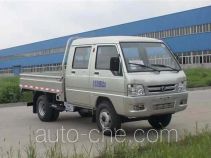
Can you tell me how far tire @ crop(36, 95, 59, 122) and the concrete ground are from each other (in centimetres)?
21

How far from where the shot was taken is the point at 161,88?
993cm

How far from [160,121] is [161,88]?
4.77 ft

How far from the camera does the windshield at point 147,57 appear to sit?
1005 centimetres

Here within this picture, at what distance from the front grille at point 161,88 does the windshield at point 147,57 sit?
0.42m

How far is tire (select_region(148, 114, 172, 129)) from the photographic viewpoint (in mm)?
11070

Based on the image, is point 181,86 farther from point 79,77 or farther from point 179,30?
point 179,30

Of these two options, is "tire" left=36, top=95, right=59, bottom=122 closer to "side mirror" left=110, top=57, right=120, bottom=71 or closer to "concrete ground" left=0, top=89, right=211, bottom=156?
"concrete ground" left=0, top=89, right=211, bottom=156

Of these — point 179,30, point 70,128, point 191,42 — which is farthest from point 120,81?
point 179,30

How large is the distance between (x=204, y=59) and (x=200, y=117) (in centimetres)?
5122

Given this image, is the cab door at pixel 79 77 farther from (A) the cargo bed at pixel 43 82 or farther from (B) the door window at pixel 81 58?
(A) the cargo bed at pixel 43 82

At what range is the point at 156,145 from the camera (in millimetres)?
7164

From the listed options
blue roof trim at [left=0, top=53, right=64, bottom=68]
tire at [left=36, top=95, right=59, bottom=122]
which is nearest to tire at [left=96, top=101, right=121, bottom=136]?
tire at [left=36, top=95, right=59, bottom=122]

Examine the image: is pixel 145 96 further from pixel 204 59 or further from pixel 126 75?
pixel 204 59

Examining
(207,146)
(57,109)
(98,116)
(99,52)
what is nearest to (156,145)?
(207,146)
